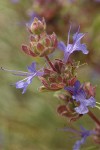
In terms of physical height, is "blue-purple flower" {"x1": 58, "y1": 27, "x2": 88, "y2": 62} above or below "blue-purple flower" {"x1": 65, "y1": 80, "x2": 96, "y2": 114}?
above

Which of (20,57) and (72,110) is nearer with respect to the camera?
(72,110)

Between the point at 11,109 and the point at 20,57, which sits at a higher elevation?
the point at 20,57

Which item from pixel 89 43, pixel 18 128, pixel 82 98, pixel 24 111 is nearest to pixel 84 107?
pixel 82 98

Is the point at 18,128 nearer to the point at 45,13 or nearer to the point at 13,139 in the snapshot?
the point at 13,139

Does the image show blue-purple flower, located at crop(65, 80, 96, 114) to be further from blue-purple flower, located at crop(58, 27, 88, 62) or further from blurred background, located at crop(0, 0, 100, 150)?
blurred background, located at crop(0, 0, 100, 150)

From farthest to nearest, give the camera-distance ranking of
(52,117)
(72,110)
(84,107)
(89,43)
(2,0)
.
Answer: (52,117) < (2,0) < (89,43) < (72,110) < (84,107)

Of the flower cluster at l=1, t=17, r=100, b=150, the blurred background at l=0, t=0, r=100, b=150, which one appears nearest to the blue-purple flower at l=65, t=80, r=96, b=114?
the flower cluster at l=1, t=17, r=100, b=150

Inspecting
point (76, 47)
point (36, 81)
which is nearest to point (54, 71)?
point (76, 47)
